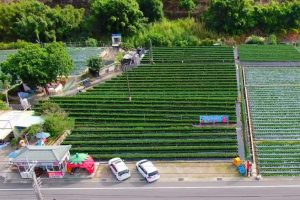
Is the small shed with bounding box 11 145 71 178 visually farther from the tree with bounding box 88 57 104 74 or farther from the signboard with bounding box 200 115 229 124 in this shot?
the tree with bounding box 88 57 104 74

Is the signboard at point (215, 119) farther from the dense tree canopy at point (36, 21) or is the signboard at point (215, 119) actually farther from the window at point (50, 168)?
the dense tree canopy at point (36, 21)

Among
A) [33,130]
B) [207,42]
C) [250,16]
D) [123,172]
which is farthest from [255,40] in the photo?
[33,130]

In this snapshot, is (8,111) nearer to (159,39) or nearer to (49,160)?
(49,160)

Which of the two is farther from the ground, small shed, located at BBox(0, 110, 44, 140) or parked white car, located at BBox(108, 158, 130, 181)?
small shed, located at BBox(0, 110, 44, 140)

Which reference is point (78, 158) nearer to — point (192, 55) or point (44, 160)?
point (44, 160)

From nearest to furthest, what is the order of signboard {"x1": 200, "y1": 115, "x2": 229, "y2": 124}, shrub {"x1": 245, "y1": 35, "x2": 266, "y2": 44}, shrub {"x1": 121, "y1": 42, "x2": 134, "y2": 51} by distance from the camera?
Result: signboard {"x1": 200, "y1": 115, "x2": 229, "y2": 124}, shrub {"x1": 121, "y1": 42, "x2": 134, "y2": 51}, shrub {"x1": 245, "y1": 35, "x2": 266, "y2": 44}

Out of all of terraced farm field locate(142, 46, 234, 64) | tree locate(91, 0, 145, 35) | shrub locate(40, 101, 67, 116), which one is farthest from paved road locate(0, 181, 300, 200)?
tree locate(91, 0, 145, 35)
